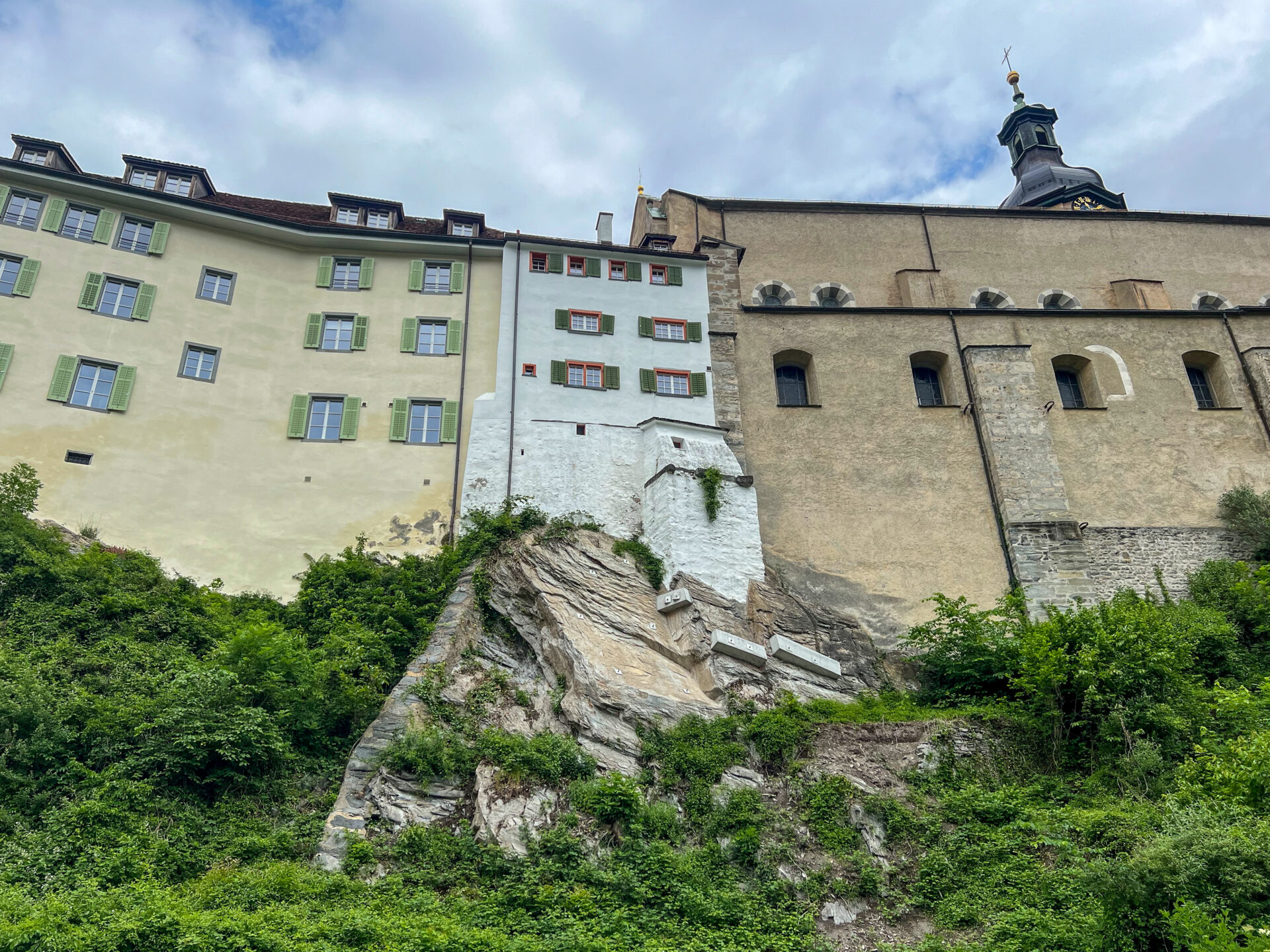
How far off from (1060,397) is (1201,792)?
16587 millimetres

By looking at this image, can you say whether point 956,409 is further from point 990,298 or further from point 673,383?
point 990,298

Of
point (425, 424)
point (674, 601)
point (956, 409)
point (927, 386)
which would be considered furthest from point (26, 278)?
point (956, 409)

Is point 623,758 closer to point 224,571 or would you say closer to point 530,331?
point 224,571

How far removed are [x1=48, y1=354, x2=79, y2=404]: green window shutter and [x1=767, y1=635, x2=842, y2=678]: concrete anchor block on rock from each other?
17.6m

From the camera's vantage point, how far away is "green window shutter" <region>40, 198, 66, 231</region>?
26359mm

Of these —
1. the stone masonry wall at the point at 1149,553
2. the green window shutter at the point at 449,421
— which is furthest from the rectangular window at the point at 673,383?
the stone masonry wall at the point at 1149,553

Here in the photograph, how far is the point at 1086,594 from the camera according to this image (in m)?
25.5

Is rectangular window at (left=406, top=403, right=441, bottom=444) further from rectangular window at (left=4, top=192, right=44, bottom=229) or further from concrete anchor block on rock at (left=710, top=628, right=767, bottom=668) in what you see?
rectangular window at (left=4, top=192, right=44, bottom=229)

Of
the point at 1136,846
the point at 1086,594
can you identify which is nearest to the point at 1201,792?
the point at 1136,846

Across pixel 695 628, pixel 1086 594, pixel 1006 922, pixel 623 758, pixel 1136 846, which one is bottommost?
pixel 1006 922

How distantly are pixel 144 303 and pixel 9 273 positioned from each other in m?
3.24

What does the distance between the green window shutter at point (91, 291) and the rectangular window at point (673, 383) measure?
14.5 m

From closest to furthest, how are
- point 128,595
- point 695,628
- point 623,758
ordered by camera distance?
point 623,758, point 128,595, point 695,628

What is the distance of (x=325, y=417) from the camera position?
26.2 meters
